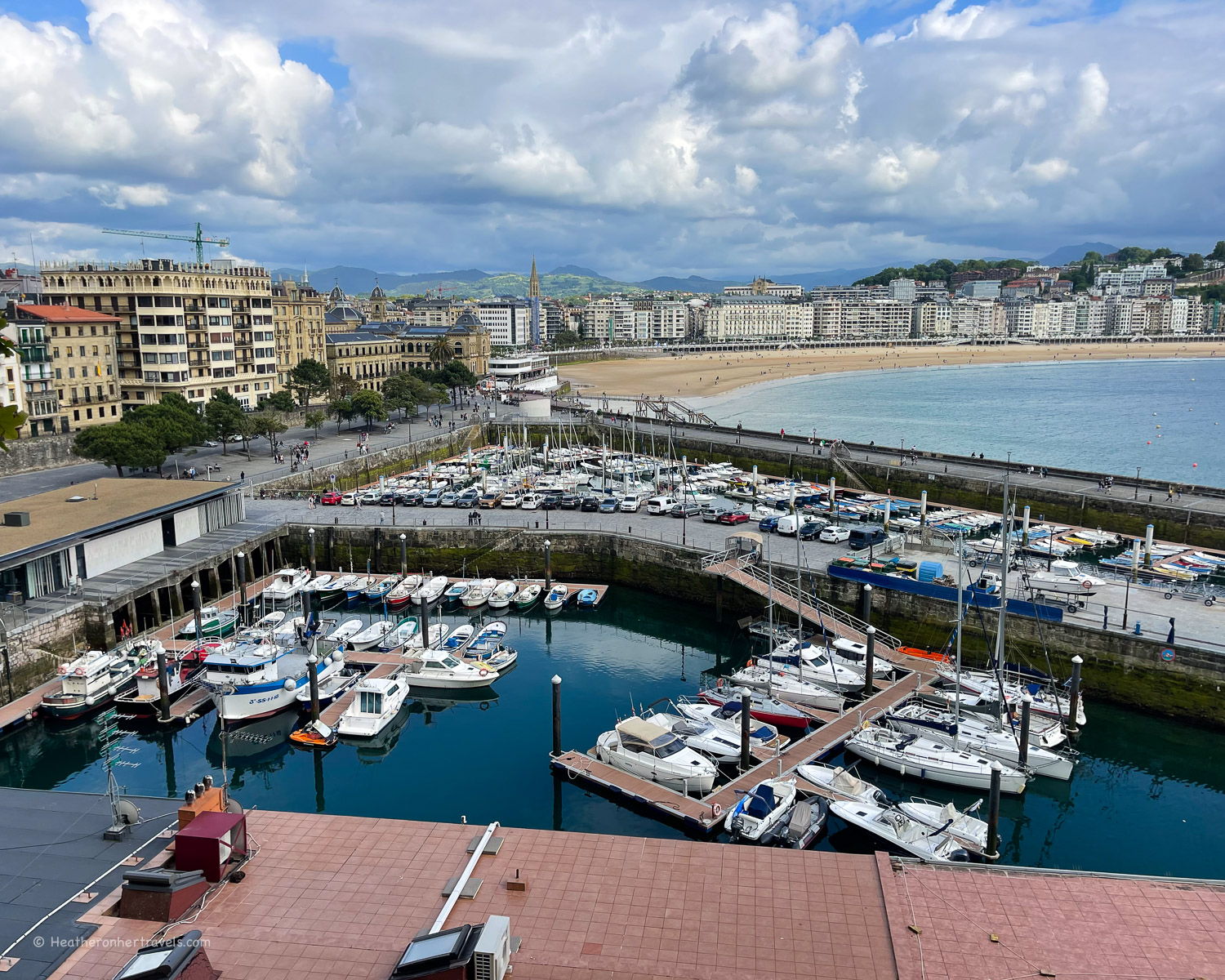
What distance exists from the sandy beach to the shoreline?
122mm

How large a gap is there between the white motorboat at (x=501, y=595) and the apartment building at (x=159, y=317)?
4064 centimetres

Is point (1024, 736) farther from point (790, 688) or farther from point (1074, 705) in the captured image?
point (790, 688)

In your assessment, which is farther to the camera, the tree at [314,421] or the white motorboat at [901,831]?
the tree at [314,421]

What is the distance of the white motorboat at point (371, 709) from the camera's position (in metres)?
26.4

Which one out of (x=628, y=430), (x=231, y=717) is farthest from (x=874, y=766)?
(x=628, y=430)

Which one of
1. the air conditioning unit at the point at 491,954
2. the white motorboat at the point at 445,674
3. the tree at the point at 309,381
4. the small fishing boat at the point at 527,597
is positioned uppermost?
the tree at the point at 309,381

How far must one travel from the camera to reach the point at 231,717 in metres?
27.2

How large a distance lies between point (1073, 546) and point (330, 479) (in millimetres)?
41509

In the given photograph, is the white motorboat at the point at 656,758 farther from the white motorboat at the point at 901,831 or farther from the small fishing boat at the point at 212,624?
the small fishing boat at the point at 212,624

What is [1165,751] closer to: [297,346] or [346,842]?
[346,842]

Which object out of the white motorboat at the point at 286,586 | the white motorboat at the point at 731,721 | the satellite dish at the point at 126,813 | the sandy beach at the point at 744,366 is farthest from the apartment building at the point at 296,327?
the satellite dish at the point at 126,813

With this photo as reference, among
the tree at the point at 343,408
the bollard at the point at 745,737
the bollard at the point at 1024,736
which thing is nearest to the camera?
the bollard at the point at 1024,736

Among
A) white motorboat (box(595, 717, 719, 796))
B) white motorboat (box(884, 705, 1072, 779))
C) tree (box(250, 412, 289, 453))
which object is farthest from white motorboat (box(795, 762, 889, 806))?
tree (box(250, 412, 289, 453))

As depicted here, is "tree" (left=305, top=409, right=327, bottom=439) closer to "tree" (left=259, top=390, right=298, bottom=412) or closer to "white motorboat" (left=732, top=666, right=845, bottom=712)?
"tree" (left=259, top=390, right=298, bottom=412)
